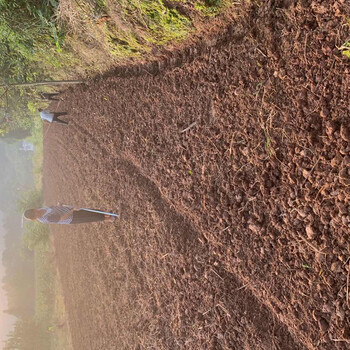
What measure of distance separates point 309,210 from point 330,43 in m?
0.97

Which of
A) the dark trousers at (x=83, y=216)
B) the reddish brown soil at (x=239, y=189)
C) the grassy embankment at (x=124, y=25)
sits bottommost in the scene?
the dark trousers at (x=83, y=216)

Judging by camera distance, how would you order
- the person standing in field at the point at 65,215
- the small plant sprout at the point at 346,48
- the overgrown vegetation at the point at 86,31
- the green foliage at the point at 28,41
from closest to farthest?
the small plant sprout at the point at 346,48 < the overgrown vegetation at the point at 86,31 < the green foliage at the point at 28,41 < the person standing in field at the point at 65,215

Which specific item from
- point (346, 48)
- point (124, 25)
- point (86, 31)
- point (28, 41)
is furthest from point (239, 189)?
point (28, 41)

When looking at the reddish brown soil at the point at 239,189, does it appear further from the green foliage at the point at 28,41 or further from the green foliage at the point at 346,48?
the green foliage at the point at 28,41

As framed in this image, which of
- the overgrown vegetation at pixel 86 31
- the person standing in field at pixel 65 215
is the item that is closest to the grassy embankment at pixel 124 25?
the overgrown vegetation at pixel 86 31

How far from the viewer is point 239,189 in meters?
2.41

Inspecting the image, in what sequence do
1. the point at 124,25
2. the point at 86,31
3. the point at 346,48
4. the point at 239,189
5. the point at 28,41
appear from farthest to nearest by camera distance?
the point at 28,41 < the point at 86,31 < the point at 124,25 < the point at 239,189 < the point at 346,48

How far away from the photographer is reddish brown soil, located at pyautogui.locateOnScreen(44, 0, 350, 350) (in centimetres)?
189

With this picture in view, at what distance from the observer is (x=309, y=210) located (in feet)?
6.53

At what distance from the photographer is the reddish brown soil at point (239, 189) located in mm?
1891

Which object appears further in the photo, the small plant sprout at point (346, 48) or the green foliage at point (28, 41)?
the green foliage at point (28, 41)

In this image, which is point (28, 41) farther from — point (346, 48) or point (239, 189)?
point (346, 48)

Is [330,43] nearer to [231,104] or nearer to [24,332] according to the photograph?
[231,104]

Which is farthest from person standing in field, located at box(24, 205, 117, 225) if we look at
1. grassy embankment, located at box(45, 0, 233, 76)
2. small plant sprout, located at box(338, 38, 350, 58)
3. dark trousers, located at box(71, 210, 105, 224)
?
small plant sprout, located at box(338, 38, 350, 58)
